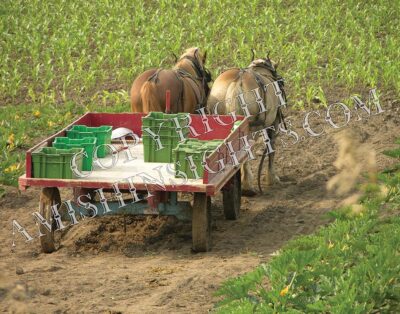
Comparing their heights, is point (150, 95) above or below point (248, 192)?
above

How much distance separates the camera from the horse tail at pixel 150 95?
40.3ft

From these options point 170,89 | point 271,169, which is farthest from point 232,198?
point 271,169

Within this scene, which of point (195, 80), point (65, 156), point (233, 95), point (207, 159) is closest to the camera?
point (207, 159)

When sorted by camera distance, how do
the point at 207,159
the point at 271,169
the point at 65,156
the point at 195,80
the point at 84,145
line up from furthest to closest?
the point at 271,169
the point at 195,80
the point at 84,145
the point at 65,156
the point at 207,159

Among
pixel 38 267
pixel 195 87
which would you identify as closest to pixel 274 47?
pixel 195 87

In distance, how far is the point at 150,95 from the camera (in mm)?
12336

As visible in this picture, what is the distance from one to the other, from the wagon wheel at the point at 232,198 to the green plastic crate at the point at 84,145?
179 cm

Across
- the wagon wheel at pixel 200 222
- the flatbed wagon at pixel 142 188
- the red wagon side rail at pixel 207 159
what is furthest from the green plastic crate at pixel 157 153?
the wagon wheel at pixel 200 222

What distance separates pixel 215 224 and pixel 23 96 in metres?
7.86

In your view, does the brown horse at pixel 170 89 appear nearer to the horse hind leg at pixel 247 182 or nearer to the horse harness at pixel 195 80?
the horse harness at pixel 195 80

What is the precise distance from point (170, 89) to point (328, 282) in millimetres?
5292


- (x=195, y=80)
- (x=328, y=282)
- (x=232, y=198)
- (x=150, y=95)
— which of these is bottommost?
(x=328, y=282)

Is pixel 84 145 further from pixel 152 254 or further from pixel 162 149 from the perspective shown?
pixel 152 254

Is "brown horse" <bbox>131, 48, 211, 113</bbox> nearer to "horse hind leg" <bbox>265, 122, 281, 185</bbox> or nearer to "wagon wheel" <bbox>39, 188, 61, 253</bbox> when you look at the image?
"horse hind leg" <bbox>265, 122, 281, 185</bbox>
